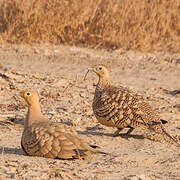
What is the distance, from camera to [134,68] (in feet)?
37.0

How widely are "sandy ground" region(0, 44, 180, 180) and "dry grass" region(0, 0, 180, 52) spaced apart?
0.37 meters

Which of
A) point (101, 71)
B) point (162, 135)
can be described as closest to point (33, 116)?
point (101, 71)

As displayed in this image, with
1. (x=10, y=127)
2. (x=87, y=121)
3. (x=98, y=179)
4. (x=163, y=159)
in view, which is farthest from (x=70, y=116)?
(x=98, y=179)

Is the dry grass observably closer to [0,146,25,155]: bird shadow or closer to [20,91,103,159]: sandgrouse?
[0,146,25,155]: bird shadow

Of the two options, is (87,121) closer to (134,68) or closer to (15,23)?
(134,68)

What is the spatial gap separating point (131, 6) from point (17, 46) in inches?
109

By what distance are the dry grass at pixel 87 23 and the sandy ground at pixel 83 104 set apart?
0.37 meters

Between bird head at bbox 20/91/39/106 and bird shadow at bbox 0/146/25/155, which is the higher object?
bird head at bbox 20/91/39/106

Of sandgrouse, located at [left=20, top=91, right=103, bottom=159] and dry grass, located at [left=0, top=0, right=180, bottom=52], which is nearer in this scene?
sandgrouse, located at [left=20, top=91, right=103, bottom=159]

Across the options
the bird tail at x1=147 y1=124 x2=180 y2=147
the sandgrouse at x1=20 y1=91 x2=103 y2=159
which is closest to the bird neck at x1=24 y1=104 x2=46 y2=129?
the sandgrouse at x1=20 y1=91 x2=103 y2=159

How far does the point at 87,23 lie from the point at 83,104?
14.0ft

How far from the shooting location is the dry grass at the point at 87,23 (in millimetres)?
12070

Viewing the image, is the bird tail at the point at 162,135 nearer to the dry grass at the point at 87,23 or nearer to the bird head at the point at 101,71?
the bird head at the point at 101,71

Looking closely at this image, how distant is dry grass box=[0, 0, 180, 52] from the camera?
12.1 m
